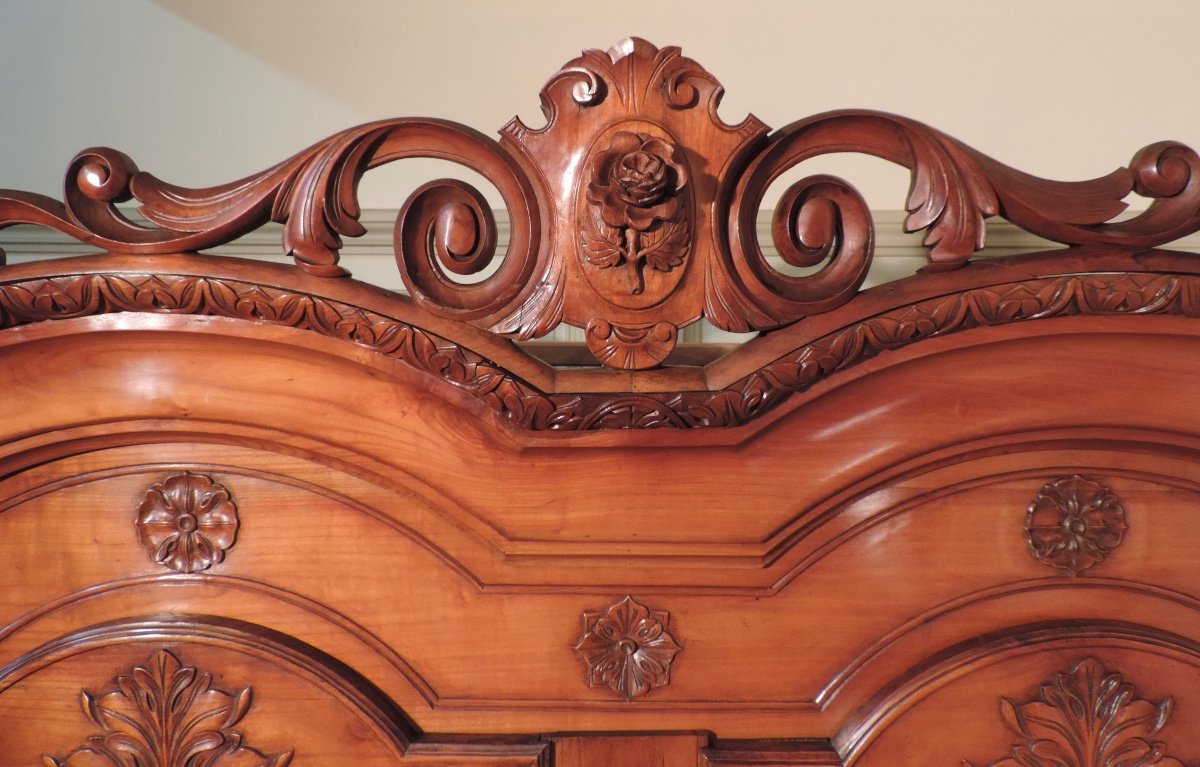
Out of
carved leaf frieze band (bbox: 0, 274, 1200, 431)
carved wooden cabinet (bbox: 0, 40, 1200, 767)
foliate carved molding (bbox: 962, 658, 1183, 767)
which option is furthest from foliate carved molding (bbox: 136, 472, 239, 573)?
foliate carved molding (bbox: 962, 658, 1183, 767)

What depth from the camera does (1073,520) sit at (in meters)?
0.62

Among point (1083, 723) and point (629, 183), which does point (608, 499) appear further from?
point (1083, 723)

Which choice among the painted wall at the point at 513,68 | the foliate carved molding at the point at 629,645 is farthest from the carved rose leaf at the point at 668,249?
the painted wall at the point at 513,68

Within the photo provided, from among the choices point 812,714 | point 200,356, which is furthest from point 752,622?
point 200,356

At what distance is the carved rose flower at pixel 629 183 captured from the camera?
0.53m

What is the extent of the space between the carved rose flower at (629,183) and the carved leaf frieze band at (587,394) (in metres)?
0.12

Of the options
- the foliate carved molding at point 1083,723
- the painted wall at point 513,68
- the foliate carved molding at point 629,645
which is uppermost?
the painted wall at point 513,68

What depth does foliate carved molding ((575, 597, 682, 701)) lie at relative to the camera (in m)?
0.62

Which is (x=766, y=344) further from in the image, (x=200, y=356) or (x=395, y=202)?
(x=395, y=202)

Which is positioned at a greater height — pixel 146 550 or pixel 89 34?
pixel 89 34

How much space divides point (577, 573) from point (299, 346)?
0.25 m

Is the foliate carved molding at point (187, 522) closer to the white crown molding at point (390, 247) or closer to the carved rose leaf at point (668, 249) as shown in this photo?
the carved rose leaf at point (668, 249)

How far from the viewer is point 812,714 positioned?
0.62 metres

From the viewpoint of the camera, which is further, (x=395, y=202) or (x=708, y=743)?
(x=395, y=202)
